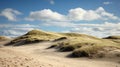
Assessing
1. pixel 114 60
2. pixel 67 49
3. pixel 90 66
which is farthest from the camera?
pixel 67 49

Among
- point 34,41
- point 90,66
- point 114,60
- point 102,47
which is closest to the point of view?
point 90,66

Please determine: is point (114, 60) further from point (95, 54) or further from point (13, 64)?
point (13, 64)

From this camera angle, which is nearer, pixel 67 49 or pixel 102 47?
pixel 102 47

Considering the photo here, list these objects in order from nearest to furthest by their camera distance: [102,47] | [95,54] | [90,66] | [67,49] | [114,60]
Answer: [90,66] → [114,60] → [95,54] → [102,47] → [67,49]

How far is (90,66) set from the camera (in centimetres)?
2909

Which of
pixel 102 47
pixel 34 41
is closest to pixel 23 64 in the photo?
pixel 102 47

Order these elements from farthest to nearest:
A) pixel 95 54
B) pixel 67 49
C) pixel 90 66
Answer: pixel 67 49 → pixel 95 54 → pixel 90 66

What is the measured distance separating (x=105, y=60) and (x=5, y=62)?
1605 cm

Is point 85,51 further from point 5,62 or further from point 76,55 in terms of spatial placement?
point 5,62

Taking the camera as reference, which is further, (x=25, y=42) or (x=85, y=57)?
(x=25, y=42)

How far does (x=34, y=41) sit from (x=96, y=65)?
5381cm

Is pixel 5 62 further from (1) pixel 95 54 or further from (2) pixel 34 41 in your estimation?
(2) pixel 34 41

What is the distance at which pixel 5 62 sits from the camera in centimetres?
2723

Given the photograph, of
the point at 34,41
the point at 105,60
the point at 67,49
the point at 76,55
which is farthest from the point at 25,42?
the point at 105,60
